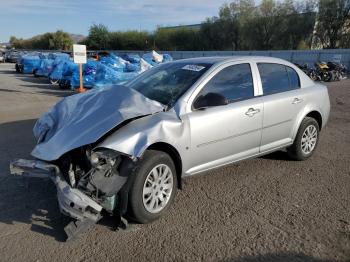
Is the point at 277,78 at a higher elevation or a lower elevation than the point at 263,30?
lower

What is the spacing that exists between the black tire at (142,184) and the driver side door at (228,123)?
0.50 m

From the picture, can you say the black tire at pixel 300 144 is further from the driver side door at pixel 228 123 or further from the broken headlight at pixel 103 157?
the broken headlight at pixel 103 157

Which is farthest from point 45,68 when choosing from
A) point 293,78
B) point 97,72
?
point 293,78

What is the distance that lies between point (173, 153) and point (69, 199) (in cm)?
125

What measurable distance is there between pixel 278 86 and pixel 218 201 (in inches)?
79.0

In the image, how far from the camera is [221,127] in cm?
455

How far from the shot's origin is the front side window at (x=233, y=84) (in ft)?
15.2

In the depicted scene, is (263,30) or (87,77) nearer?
(87,77)

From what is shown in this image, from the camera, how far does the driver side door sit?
436 centimetres

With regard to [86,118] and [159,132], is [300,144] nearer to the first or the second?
[159,132]

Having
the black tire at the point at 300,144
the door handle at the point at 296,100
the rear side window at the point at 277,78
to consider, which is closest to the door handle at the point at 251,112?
the rear side window at the point at 277,78

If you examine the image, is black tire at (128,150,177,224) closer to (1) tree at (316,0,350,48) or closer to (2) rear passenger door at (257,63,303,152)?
(2) rear passenger door at (257,63,303,152)

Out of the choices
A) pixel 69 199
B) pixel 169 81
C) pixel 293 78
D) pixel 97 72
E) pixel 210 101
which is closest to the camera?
pixel 69 199

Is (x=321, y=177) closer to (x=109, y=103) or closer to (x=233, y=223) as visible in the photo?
(x=233, y=223)
